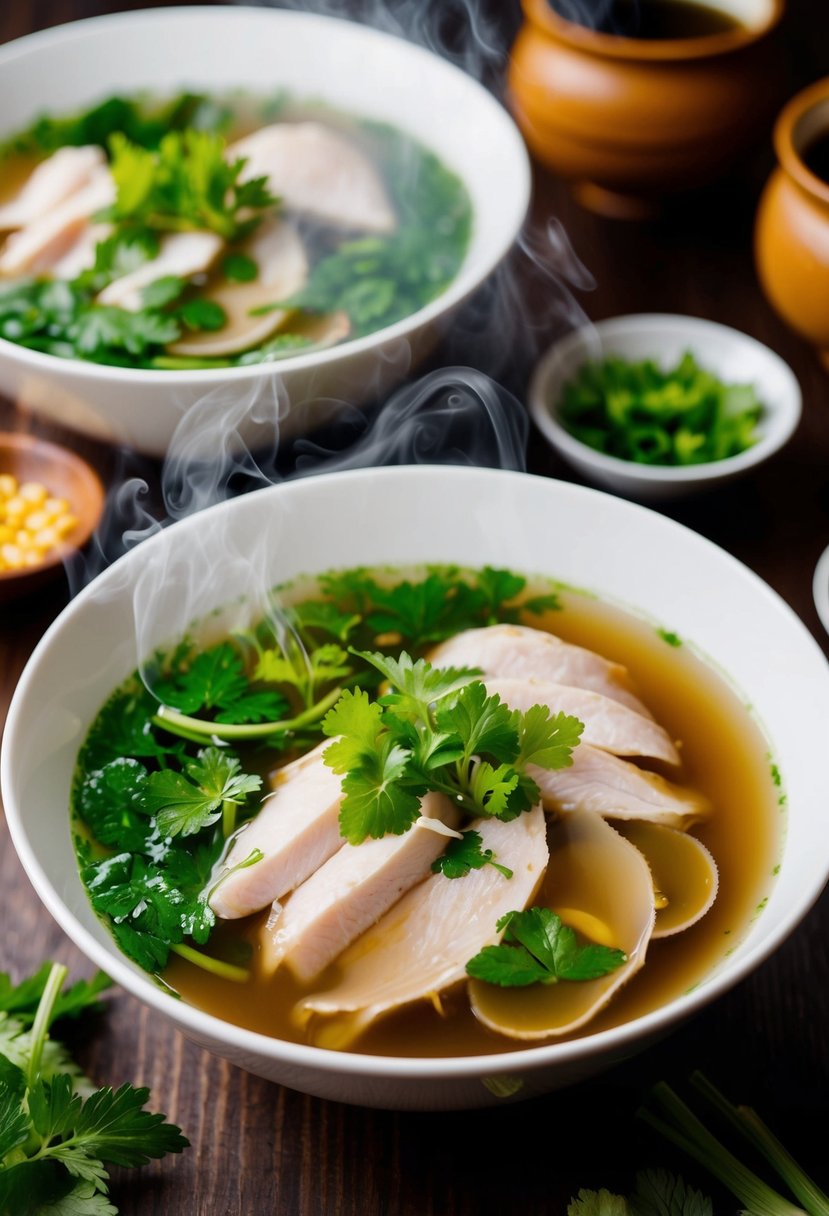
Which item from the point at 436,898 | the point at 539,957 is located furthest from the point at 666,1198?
the point at 436,898

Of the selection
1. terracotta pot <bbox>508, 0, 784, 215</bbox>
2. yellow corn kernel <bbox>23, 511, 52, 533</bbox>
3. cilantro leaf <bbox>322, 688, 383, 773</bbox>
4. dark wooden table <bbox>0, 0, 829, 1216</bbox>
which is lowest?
dark wooden table <bbox>0, 0, 829, 1216</bbox>

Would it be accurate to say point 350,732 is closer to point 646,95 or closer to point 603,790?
point 603,790

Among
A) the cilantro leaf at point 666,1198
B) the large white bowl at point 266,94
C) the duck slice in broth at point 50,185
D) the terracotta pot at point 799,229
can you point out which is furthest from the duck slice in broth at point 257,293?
the cilantro leaf at point 666,1198

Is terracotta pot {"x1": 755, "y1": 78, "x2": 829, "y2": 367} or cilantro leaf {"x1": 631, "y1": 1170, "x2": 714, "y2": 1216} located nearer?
cilantro leaf {"x1": 631, "y1": 1170, "x2": 714, "y2": 1216}

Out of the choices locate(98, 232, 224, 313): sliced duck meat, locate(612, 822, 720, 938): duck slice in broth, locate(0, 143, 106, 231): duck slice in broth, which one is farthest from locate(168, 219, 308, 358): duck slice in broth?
locate(612, 822, 720, 938): duck slice in broth

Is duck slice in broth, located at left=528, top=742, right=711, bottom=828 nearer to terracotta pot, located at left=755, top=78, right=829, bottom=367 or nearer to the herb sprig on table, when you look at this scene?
the herb sprig on table

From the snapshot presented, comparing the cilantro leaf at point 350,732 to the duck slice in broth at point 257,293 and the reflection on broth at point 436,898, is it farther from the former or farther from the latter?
the duck slice in broth at point 257,293
